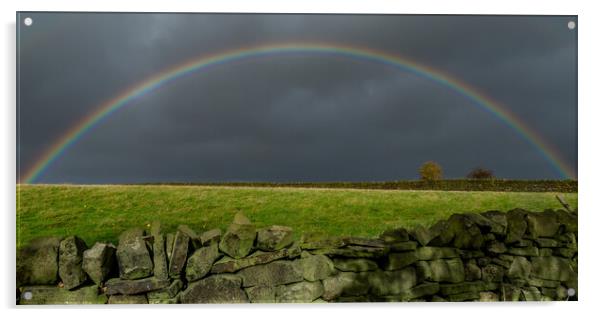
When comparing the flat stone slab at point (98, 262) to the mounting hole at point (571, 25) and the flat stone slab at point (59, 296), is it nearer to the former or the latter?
the flat stone slab at point (59, 296)

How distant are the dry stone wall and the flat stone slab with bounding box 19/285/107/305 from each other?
1 cm

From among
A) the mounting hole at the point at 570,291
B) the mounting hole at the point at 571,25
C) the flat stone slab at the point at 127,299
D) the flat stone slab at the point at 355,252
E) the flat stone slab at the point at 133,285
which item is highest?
the mounting hole at the point at 571,25

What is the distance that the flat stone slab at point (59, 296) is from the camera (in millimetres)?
6586

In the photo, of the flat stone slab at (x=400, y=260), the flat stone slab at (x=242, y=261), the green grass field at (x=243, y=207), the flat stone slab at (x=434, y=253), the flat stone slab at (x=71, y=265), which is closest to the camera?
the flat stone slab at (x=71, y=265)

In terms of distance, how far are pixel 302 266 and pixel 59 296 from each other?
11.4 ft

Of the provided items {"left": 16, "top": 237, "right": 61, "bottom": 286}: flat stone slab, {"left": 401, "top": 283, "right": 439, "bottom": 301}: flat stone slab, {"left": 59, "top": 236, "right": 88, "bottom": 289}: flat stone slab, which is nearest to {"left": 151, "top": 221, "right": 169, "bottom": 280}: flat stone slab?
{"left": 59, "top": 236, "right": 88, "bottom": 289}: flat stone slab

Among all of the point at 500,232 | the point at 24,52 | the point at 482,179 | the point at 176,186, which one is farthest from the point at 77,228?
the point at 482,179

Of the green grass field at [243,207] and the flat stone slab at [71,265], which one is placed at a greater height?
the green grass field at [243,207]

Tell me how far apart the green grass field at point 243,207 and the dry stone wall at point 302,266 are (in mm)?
1012

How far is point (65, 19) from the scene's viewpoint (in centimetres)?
718

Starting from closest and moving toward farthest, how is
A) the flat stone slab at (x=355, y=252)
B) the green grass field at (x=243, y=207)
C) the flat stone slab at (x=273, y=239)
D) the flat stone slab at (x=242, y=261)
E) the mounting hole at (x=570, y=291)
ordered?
the flat stone slab at (x=242, y=261), the flat stone slab at (x=273, y=239), the flat stone slab at (x=355, y=252), the mounting hole at (x=570, y=291), the green grass field at (x=243, y=207)

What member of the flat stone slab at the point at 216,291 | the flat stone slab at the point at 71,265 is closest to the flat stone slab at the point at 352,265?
the flat stone slab at the point at 216,291

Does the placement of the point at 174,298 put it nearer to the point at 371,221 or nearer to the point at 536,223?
the point at 371,221

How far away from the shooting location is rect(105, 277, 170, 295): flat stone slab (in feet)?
21.7
